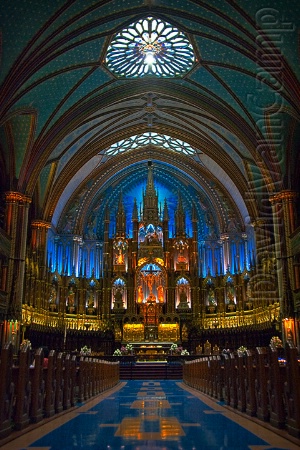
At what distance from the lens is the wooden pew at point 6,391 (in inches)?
248

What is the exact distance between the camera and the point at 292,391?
650 cm

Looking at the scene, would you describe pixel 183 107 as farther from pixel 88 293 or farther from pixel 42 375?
pixel 42 375

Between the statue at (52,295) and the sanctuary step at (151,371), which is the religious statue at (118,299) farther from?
the sanctuary step at (151,371)

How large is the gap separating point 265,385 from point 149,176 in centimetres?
2918

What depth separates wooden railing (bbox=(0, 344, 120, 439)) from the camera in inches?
258

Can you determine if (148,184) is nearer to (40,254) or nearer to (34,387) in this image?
(40,254)

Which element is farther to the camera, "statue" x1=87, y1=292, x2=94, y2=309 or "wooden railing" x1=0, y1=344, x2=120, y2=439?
"statue" x1=87, y1=292, x2=94, y2=309

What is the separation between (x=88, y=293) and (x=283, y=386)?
26830 millimetres

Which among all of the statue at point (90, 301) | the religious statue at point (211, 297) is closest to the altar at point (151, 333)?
the statue at point (90, 301)

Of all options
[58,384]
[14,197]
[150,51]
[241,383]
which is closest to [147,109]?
[150,51]

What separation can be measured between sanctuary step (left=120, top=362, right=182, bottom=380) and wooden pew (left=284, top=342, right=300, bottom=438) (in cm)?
1909

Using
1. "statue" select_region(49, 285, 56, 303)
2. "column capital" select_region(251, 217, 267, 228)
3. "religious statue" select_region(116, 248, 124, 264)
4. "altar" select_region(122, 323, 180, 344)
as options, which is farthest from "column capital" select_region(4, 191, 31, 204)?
"column capital" select_region(251, 217, 267, 228)

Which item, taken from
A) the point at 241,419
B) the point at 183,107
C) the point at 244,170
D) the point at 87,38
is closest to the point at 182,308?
the point at 244,170

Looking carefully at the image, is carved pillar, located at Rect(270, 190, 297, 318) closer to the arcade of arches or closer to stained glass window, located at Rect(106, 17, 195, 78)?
the arcade of arches
